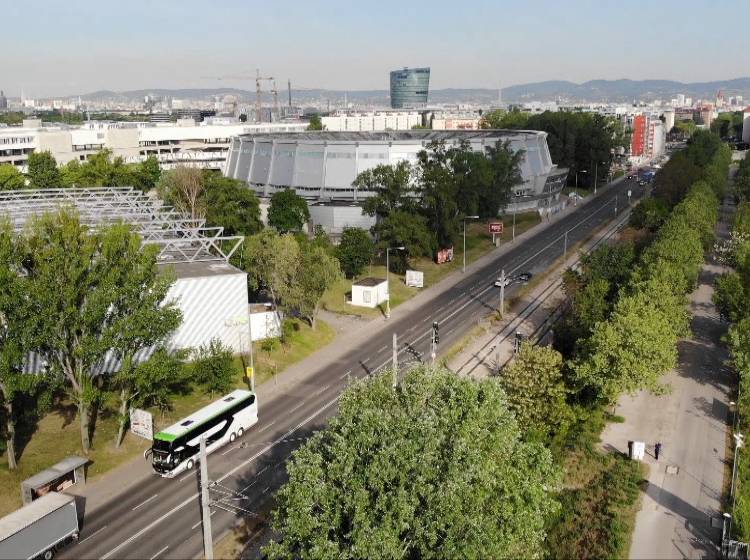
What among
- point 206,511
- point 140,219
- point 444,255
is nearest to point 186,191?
point 140,219

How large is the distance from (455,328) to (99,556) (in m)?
40.4

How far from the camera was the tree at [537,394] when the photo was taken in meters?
39.2

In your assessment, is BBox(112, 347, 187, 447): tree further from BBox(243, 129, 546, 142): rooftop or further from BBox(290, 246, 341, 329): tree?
BBox(243, 129, 546, 142): rooftop

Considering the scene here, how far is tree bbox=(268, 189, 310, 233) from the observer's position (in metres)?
96.9

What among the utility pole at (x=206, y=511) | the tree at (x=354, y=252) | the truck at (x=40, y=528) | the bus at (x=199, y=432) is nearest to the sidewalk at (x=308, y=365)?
the bus at (x=199, y=432)

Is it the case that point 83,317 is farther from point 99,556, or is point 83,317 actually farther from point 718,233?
point 718,233

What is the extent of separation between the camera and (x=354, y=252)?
7856 centimetres

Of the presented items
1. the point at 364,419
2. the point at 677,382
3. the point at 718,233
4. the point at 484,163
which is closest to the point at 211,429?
the point at 364,419

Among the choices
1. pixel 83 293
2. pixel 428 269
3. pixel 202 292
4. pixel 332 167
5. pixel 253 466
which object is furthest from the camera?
pixel 332 167

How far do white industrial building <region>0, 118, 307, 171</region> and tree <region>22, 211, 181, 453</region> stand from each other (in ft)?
360

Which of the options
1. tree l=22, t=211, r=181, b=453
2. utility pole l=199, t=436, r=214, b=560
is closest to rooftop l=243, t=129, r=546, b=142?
tree l=22, t=211, r=181, b=453

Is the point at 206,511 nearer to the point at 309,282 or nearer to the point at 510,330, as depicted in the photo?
the point at 309,282

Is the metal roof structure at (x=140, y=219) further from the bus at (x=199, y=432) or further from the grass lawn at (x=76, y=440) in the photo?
the bus at (x=199, y=432)

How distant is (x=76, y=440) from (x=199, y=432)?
9.29m
